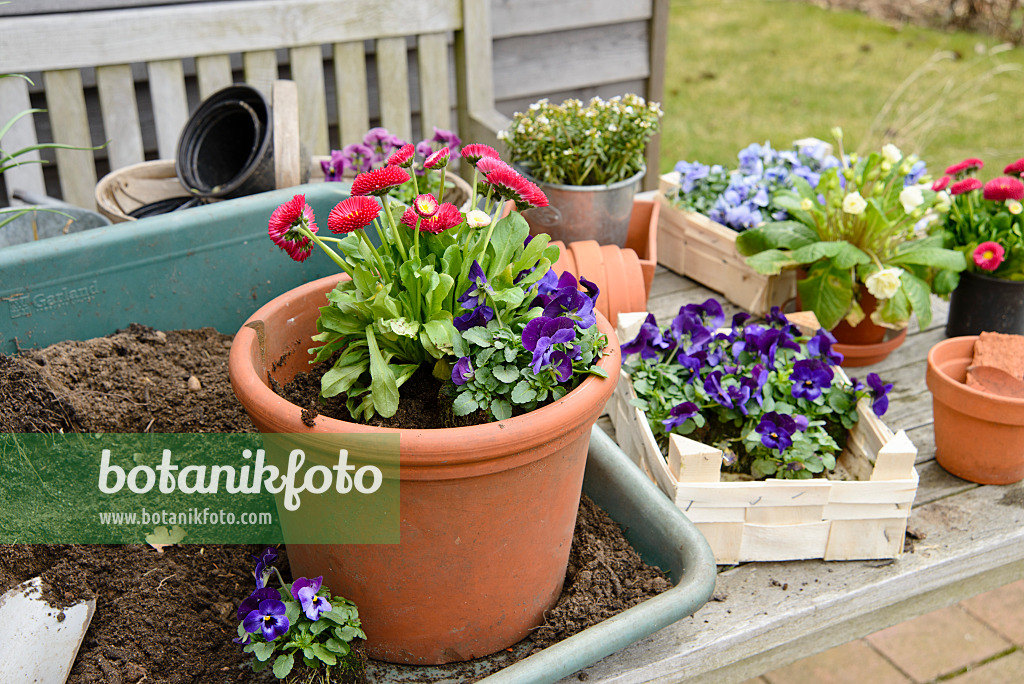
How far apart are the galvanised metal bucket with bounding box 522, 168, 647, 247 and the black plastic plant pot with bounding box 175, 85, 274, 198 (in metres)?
0.59

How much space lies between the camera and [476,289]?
1028mm

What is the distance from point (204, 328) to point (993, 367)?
1.46 meters

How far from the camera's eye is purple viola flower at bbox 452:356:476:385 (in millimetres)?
984

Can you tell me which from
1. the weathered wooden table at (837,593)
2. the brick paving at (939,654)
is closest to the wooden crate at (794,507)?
the weathered wooden table at (837,593)

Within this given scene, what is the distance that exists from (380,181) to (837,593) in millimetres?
902

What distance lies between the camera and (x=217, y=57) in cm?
225

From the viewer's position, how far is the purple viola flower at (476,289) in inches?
40.1

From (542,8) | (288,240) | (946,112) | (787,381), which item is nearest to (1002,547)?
(787,381)

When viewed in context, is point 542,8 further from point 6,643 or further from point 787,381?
point 6,643

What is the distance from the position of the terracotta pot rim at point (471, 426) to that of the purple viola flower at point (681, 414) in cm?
37

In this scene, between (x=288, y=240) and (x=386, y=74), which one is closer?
(x=288, y=240)

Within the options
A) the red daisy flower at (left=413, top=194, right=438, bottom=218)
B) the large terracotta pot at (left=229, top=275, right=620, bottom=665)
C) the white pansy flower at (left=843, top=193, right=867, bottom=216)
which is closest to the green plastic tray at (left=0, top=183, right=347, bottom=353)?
the large terracotta pot at (left=229, top=275, right=620, bottom=665)

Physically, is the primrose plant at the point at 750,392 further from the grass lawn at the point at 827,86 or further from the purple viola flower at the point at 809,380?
the grass lawn at the point at 827,86

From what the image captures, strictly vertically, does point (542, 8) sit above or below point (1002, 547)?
above
